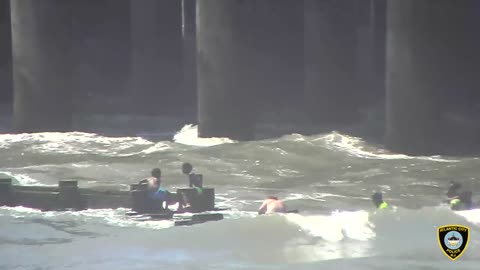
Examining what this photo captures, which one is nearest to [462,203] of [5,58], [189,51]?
[189,51]

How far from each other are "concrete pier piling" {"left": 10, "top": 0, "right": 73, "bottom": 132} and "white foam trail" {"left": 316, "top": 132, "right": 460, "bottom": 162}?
8114 mm

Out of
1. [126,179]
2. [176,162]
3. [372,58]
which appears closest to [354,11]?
[372,58]

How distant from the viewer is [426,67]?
25641 mm

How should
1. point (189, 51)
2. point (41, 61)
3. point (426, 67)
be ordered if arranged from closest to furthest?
1. point (426, 67)
2. point (41, 61)
3. point (189, 51)

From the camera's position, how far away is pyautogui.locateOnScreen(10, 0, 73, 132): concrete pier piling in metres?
30.3

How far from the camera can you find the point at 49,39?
3039 cm

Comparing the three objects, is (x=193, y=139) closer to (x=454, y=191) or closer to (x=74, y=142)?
(x=74, y=142)

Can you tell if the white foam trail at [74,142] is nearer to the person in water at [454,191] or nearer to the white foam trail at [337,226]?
the person in water at [454,191]

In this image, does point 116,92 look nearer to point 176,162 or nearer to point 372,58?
point 372,58

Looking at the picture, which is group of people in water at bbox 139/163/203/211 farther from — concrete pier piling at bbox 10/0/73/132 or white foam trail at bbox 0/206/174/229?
concrete pier piling at bbox 10/0/73/132

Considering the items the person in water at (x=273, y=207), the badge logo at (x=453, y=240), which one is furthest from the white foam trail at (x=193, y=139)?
the badge logo at (x=453, y=240)

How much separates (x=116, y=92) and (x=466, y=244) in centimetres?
2567

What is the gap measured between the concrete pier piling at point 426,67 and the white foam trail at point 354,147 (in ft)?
1.12

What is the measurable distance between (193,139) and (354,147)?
16.0 ft
